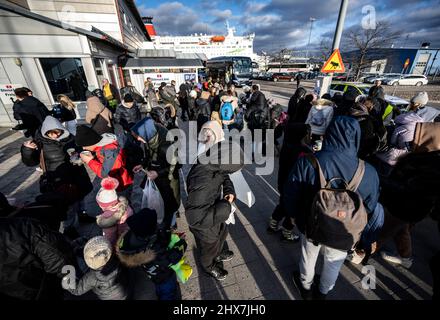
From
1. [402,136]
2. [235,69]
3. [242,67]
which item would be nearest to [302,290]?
[402,136]

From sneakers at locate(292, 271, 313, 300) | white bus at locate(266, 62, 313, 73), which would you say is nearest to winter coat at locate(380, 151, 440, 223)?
sneakers at locate(292, 271, 313, 300)

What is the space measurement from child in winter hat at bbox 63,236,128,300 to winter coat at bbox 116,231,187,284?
11 centimetres

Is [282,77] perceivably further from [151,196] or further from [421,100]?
[151,196]

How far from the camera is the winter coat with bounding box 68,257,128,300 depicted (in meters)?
1.76

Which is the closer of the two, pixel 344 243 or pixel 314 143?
pixel 344 243

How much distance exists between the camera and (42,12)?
9.98 m

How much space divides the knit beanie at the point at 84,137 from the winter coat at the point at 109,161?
102 mm

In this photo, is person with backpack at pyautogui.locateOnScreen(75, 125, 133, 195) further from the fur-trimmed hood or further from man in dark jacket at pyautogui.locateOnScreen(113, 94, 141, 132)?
man in dark jacket at pyautogui.locateOnScreen(113, 94, 141, 132)

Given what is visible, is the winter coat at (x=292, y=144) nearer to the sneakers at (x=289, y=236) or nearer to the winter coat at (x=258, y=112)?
→ the sneakers at (x=289, y=236)

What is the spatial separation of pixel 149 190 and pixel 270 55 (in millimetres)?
76359

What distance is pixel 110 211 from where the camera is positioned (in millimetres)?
2156

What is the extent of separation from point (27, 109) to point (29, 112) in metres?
0.08
